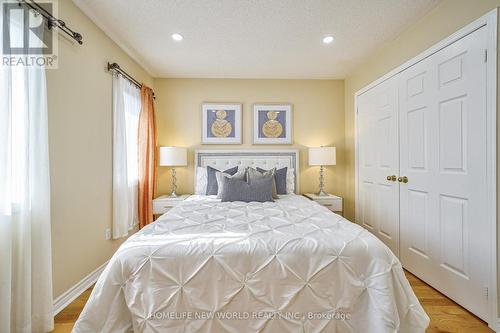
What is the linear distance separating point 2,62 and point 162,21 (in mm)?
1384

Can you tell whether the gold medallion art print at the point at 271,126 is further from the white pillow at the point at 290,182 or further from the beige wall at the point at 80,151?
the beige wall at the point at 80,151

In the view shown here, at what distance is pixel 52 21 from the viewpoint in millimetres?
1740

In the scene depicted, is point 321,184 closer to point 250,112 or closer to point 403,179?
point 403,179

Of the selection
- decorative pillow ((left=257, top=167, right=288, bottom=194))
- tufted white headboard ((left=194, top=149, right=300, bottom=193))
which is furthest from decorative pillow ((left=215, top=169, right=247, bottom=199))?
tufted white headboard ((left=194, top=149, right=300, bottom=193))

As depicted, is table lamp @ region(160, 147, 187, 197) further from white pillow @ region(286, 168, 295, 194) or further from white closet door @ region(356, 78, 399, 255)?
white closet door @ region(356, 78, 399, 255)

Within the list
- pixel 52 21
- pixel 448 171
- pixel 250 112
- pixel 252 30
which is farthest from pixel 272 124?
pixel 52 21

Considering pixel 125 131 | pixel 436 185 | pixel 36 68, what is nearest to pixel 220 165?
pixel 125 131

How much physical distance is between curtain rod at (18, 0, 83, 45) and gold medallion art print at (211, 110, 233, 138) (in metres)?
2.02

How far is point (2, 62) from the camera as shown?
1390 millimetres

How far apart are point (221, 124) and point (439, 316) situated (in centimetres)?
336

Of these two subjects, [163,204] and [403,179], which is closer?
[403,179]

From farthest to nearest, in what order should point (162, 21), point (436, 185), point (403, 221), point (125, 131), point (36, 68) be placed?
point (125, 131)
point (403, 221)
point (162, 21)
point (436, 185)
point (36, 68)

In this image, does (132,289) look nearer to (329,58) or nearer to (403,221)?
(403,221)

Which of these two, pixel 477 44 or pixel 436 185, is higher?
pixel 477 44
